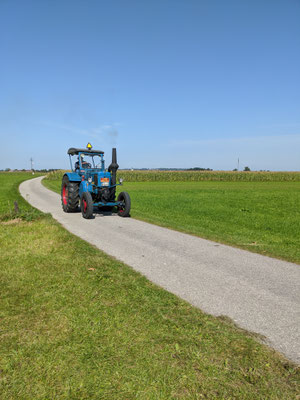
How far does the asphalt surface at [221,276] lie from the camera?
144 inches

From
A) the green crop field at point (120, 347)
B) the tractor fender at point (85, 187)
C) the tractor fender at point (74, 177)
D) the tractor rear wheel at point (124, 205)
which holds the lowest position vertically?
the green crop field at point (120, 347)

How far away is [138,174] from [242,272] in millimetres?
47037

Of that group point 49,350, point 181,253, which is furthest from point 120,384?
point 181,253

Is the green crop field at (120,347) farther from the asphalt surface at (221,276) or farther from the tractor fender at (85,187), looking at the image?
the tractor fender at (85,187)

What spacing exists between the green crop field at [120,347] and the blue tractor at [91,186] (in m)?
6.47

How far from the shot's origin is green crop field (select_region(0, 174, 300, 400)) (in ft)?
8.26

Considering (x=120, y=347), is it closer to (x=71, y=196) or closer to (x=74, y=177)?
(x=71, y=196)

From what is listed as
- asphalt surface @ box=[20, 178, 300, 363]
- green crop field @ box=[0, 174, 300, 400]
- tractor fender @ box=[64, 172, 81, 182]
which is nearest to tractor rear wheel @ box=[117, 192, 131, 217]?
tractor fender @ box=[64, 172, 81, 182]

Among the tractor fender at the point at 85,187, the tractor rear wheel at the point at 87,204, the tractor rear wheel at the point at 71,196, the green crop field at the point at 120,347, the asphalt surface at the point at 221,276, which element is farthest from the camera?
the tractor rear wheel at the point at 71,196

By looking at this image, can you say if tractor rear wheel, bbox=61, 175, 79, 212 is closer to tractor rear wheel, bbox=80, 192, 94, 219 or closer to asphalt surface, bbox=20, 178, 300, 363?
tractor rear wheel, bbox=80, 192, 94, 219

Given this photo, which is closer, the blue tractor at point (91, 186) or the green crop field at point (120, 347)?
the green crop field at point (120, 347)

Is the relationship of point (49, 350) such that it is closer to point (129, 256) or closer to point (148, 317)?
point (148, 317)

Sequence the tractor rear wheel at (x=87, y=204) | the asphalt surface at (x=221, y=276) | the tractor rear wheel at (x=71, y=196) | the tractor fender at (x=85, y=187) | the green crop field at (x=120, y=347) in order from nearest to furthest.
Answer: the green crop field at (x=120, y=347), the asphalt surface at (x=221, y=276), the tractor rear wheel at (x=87, y=204), the tractor fender at (x=85, y=187), the tractor rear wheel at (x=71, y=196)

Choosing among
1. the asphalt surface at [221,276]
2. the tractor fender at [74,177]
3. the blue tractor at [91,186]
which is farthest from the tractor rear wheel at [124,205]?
the asphalt surface at [221,276]
